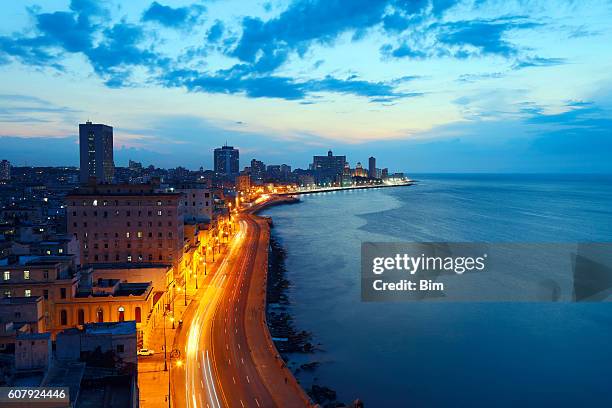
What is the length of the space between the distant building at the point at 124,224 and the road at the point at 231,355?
427 centimetres

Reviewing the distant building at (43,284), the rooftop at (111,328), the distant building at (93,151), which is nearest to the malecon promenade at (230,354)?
the rooftop at (111,328)

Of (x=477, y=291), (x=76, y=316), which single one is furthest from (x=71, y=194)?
(x=477, y=291)

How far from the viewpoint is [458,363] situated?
82.8 feet

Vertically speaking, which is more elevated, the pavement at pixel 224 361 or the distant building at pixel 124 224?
the distant building at pixel 124 224

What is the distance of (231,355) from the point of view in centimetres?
2145

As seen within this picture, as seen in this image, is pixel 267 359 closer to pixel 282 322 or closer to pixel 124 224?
pixel 282 322

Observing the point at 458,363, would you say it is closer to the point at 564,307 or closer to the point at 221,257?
the point at 564,307

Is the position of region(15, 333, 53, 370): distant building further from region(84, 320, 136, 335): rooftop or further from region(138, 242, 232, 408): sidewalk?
region(138, 242, 232, 408): sidewalk

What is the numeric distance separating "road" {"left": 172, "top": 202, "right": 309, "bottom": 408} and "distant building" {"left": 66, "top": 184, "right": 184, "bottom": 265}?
4.27 meters

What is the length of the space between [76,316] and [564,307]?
29.1 metres

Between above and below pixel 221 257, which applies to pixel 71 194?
above

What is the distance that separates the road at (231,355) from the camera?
17.7 m

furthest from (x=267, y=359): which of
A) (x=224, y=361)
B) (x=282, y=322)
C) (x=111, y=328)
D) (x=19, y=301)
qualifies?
(x=19, y=301)

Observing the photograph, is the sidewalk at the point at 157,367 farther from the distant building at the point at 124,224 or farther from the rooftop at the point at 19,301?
the distant building at the point at 124,224
